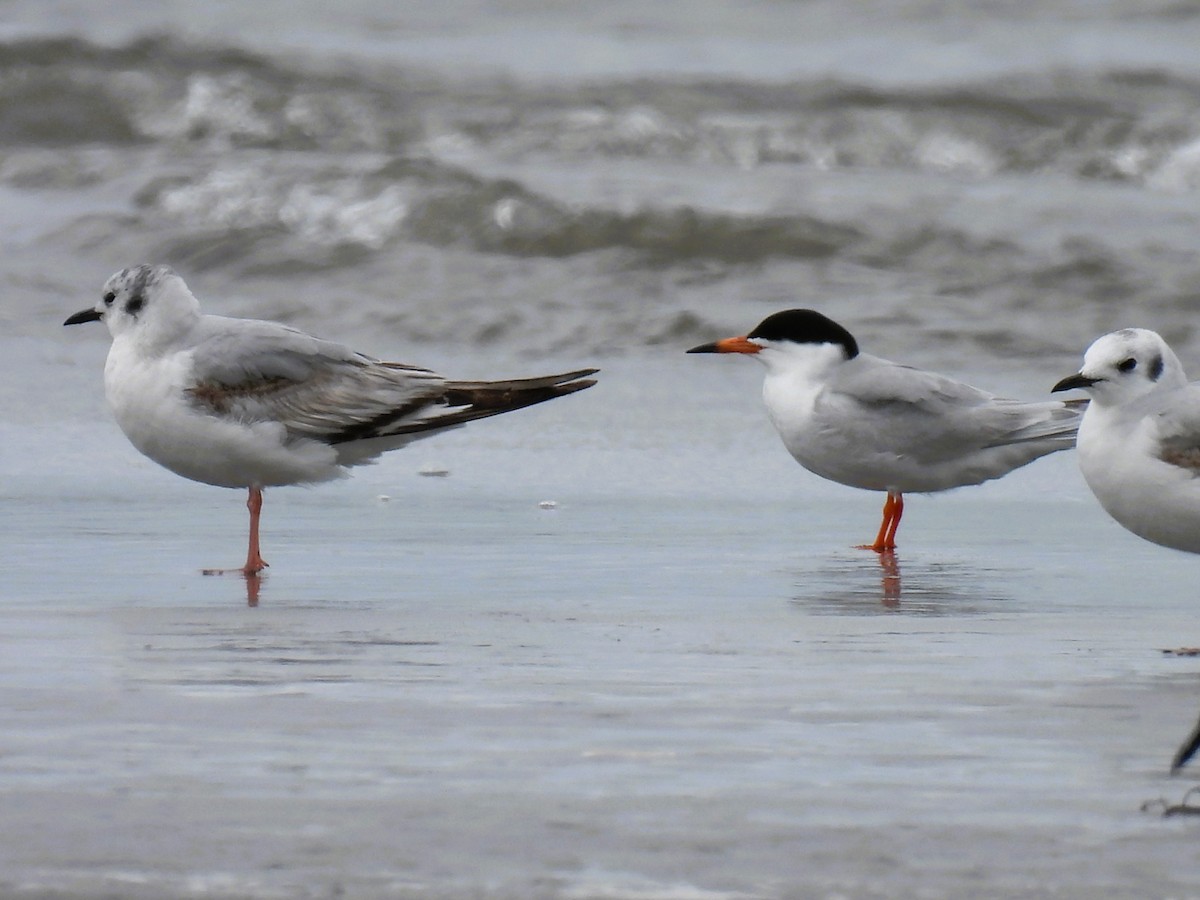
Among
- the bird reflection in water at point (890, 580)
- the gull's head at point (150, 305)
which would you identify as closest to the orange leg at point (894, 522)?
the bird reflection in water at point (890, 580)

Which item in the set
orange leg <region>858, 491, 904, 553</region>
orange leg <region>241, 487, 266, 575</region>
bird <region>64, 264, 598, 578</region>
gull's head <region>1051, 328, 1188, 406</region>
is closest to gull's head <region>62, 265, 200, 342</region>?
bird <region>64, 264, 598, 578</region>

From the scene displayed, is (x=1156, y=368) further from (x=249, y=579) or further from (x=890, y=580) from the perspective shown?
(x=249, y=579)

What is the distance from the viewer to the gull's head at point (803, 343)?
23.9ft

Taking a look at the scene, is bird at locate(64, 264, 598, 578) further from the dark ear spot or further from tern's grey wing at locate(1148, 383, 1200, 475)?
tern's grey wing at locate(1148, 383, 1200, 475)

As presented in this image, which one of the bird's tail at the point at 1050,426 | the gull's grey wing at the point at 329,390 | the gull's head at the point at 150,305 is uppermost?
the gull's head at the point at 150,305

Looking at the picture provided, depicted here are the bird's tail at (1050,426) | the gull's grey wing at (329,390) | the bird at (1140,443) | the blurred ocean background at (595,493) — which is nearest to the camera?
the blurred ocean background at (595,493)

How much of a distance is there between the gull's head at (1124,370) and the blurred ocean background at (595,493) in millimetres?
498

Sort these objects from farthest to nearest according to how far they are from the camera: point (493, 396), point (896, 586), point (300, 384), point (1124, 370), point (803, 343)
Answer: point (803, 343)
point (493, 396)
point (300, 384)
point (896, 586)
point (1124, 370)

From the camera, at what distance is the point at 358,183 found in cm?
1294

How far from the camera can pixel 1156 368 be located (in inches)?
206

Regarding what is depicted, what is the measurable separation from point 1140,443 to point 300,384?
2.50m

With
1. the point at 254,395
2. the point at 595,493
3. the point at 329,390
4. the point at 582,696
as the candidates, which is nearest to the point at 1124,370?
the point at 582,696

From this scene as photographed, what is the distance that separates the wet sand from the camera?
264 cm

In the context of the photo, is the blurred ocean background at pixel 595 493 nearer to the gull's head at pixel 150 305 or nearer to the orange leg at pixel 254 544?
the orange leg at pixel 254 544
